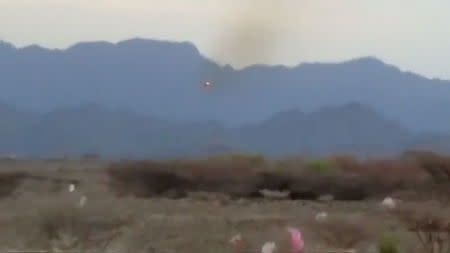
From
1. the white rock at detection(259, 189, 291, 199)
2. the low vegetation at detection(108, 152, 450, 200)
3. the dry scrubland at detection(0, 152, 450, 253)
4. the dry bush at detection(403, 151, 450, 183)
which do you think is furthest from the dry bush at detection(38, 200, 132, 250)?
the dry bush at detection(403, 151, 450, 183)

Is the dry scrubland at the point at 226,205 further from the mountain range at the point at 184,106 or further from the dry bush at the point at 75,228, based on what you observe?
the mountain range at the point at 184,106

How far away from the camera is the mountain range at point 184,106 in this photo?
71438mm

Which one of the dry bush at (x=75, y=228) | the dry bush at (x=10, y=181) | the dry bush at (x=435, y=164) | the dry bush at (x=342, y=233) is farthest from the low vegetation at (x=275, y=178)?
the dry bush at (x=342, y=233)

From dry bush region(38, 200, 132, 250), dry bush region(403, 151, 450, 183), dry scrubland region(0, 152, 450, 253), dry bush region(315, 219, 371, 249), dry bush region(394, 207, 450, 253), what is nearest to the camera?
dry bush region(394, 207, 450, 253)

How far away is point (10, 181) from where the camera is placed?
44844 millimetres

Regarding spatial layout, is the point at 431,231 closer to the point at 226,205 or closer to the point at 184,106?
the point at 226,205

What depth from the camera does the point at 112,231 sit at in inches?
898

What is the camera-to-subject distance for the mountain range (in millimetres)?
71438

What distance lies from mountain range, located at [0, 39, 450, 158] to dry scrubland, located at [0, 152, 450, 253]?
18.4m

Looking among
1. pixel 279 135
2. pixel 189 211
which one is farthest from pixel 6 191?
pixel 279 135

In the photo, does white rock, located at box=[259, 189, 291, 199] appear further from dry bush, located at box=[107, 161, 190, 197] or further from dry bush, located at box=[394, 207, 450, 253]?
dry bush, located at box=[394, 207, 450, 253]

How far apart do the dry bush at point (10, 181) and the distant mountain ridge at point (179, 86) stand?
1847 cm

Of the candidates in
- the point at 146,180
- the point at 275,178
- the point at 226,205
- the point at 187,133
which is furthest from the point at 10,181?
the point at 187,133

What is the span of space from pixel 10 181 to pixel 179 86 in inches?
1255
